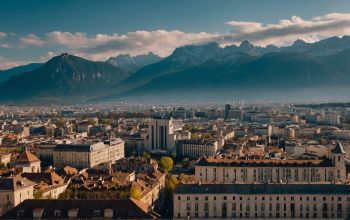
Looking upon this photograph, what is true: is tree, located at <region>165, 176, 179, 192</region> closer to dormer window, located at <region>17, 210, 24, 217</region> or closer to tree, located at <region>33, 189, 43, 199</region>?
tree, located at <region>33, 189, 43, 199</region>

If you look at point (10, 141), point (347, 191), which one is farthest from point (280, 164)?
point (10, 141)

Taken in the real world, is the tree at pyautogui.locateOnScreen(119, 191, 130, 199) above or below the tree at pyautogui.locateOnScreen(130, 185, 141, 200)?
below

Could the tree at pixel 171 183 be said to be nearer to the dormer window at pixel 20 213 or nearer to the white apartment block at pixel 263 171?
the white apartment block at pixel 263 171

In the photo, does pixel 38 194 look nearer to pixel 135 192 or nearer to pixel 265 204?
pixel 135 192

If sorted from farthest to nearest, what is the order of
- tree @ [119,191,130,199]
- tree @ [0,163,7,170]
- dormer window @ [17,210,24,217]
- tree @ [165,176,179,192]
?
1. tree @ [0,163,7,170]
2. tree @ [165,176,179,192]
3. tree @ [119,191,130,199]
4. dormer window @ [17,210,24,217]

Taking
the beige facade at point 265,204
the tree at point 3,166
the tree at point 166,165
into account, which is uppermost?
the beige facade at point 265,204

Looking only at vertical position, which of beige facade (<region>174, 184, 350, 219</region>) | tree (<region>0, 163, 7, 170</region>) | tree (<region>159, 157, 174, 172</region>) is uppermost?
beige facade (<region>174, 184, 350, 219</region>)

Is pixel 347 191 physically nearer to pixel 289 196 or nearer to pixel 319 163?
pixel 289 196

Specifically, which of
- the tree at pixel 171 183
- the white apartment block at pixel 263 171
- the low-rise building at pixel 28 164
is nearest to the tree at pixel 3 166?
the low-rise building at pixel 28 164

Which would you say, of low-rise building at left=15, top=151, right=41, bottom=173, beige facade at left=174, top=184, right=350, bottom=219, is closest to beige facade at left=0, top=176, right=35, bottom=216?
beige facade at left=174, top=184, right=350, bottom=219
